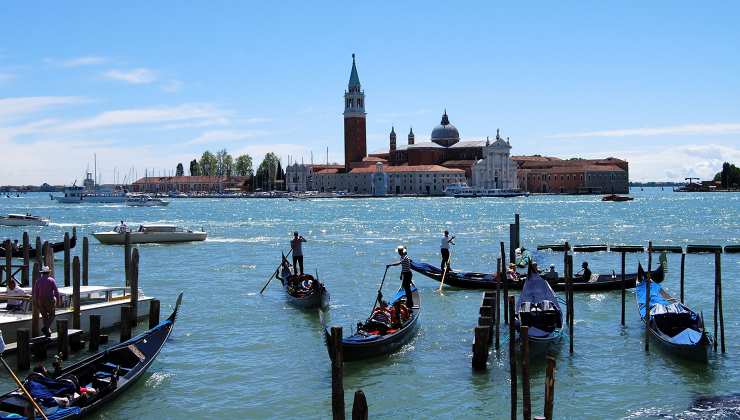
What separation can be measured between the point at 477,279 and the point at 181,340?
331 inches

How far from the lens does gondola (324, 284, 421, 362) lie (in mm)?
12820

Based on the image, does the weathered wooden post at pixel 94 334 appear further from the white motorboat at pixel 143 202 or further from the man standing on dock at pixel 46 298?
the white motorboat at pixel 143 202

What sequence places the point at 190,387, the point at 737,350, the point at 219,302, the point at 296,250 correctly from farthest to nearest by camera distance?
the point at 296,250
the point at 219,302
the point at 737,350
the point at 190,387

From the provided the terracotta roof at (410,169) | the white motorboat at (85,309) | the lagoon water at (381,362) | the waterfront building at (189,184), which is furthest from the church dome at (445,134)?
the white motorboat at (85,309)

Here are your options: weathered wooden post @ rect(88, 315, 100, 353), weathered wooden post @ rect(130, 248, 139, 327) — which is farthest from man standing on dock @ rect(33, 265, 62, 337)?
weathered wooden post @ rect(130, 248, 139, 327)

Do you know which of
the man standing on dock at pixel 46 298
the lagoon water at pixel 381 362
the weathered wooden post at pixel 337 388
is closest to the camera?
the weathered wooden post at pixel 337 388

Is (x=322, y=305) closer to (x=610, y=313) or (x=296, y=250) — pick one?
(x=296, y=250)

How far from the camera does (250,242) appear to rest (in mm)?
41094

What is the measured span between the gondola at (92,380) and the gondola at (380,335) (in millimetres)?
2397

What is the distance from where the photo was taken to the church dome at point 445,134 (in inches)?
5502

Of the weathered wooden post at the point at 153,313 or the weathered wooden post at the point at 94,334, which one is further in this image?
the weathered wooden post at the point at 153,313

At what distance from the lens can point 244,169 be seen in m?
163

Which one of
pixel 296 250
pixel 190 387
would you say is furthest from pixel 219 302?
pixel 190 387

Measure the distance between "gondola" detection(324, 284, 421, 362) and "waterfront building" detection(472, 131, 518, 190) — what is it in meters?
114
